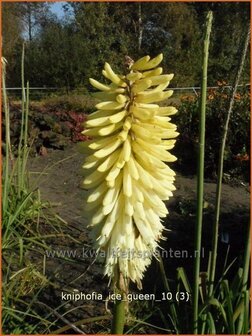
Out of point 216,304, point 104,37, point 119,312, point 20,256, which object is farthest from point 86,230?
point 104,37

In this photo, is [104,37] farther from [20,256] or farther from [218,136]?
[20,256]

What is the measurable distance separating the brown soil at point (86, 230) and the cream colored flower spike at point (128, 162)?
137 mm

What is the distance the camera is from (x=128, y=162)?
1.73 m

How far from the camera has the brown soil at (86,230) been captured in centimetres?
284

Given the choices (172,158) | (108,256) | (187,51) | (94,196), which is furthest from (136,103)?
(187,51)

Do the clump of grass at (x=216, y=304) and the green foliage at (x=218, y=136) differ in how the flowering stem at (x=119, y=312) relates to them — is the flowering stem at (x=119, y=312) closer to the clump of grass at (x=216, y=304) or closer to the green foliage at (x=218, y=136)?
the clump of grass at (x=216, y=304)

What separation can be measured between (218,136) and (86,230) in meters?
2.73

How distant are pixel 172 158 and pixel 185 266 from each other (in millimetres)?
1683

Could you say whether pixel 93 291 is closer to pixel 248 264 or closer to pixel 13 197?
pixel 13 197

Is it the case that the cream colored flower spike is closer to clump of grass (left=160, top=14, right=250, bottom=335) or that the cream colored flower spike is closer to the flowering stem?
the flowering stem

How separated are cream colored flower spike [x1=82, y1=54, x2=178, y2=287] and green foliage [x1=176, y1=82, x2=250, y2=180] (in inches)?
146

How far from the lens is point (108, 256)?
1.80 meters

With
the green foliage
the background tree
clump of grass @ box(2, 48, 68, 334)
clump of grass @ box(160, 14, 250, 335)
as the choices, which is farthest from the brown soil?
the background tree

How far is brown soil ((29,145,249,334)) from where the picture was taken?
112 inches
